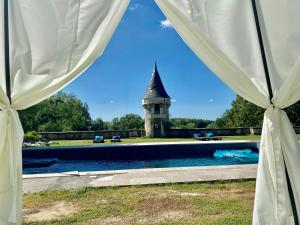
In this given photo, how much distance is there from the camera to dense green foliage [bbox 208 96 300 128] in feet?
68.7

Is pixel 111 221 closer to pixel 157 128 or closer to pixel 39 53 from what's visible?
pixel 39 53

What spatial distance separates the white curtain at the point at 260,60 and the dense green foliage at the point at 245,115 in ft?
61.3

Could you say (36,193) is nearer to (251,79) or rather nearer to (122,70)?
(251,79)

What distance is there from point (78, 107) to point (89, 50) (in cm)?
2700

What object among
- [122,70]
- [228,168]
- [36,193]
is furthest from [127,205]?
[122,70]

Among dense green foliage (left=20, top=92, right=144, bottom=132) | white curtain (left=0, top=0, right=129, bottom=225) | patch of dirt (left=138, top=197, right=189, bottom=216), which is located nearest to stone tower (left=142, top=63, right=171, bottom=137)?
dense green foliage (left=20, top=92, right=144, bottom=132)

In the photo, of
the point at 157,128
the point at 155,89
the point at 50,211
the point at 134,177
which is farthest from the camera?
the point at 155,89

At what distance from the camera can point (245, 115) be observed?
22219 mm

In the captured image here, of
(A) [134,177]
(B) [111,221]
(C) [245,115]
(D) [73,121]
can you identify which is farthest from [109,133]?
(B) [111,221]

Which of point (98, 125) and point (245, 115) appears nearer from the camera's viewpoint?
point (245, 115)

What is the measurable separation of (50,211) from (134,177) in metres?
1.95

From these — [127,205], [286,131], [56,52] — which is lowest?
[127,205]

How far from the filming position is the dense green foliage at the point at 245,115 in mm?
20953

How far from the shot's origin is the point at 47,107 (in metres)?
25.8
